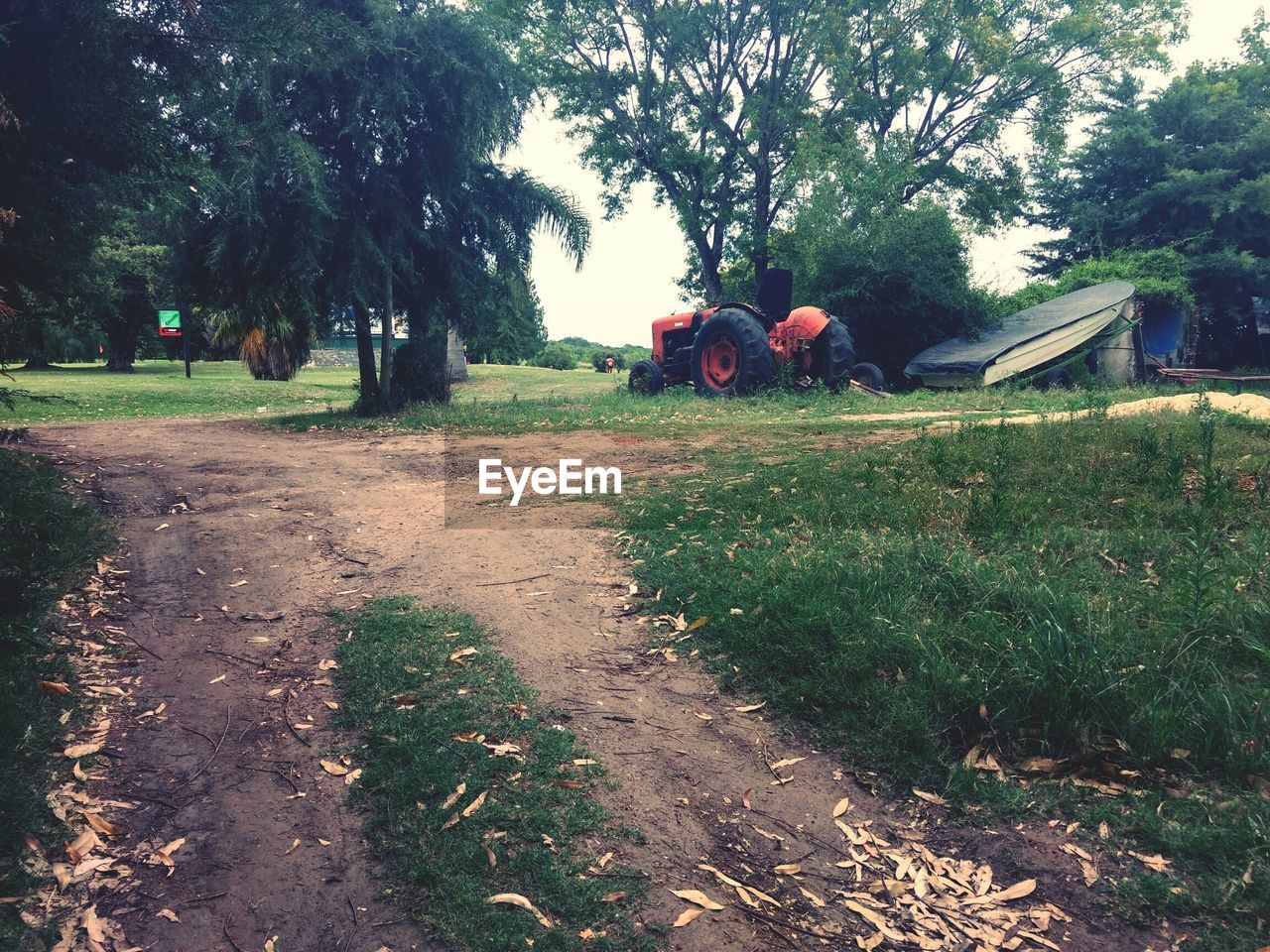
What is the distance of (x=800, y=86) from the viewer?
26.4 m

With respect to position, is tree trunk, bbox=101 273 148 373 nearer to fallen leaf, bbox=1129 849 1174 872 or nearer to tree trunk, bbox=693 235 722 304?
tree trunk, bbox=693 235 722 304

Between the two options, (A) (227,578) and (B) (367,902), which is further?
(A) (227,578)

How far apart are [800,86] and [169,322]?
25274 mm

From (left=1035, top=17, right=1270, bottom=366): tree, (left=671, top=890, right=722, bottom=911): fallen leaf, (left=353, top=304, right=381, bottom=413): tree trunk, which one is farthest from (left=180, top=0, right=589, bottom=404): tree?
(left=1035, top=17, right=1270, bottom=366): tree

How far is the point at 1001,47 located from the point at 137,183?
25.1 m

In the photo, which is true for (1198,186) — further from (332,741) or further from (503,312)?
(332,741)

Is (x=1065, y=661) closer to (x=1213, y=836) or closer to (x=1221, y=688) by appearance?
(x=1221, y=688)

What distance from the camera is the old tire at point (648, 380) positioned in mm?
17906

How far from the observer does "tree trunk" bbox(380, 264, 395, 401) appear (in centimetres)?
1440

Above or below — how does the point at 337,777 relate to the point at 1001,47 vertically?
below

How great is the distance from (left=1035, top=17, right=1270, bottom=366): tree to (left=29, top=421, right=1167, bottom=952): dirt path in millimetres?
27597

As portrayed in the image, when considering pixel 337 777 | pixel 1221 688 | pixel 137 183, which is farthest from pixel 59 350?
pixel 1221 688

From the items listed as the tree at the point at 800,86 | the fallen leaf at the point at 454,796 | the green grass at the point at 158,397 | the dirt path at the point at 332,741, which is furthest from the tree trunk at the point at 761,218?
the fallen leaf at the point at 454,796

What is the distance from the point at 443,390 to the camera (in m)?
16.5
